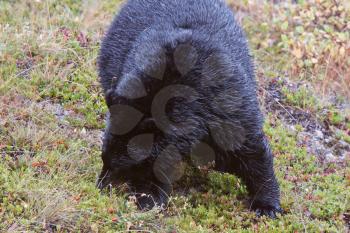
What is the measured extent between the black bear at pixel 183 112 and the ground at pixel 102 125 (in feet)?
0.88

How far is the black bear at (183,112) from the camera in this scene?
14.2 feet

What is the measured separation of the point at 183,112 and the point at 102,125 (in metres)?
1.84

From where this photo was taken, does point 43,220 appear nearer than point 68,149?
Yes

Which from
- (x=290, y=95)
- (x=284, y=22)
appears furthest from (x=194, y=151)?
(x=284, y=22)

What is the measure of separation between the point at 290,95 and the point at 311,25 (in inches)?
93.7

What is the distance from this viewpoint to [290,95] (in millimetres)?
7305

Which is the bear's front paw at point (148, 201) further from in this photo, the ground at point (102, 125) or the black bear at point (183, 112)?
the ground at point (102, 125)

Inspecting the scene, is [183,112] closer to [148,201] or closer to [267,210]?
[148,201]

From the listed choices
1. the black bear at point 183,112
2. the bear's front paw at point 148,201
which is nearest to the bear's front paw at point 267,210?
the black bear at point 183,112

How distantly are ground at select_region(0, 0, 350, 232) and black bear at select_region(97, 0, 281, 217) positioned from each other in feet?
0.88

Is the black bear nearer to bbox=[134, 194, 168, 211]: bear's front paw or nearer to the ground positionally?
bbox=[134, 194, 168, 211]: bear's front paw

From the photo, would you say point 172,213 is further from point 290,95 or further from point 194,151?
point 290,95

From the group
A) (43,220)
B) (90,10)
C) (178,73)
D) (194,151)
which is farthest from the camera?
(90,10)

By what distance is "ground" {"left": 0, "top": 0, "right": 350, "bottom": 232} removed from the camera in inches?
175
